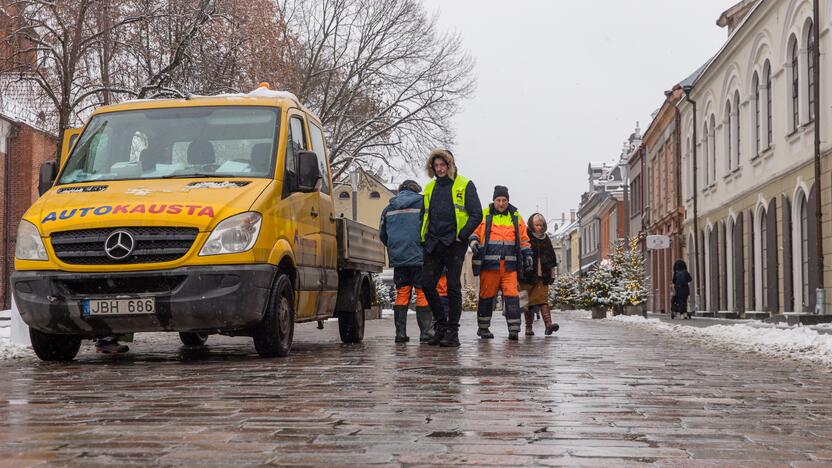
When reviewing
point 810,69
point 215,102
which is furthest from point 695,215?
point 215,102

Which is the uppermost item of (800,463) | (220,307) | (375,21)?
(375,21)

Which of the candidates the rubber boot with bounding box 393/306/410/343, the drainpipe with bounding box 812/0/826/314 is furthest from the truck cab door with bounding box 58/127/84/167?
the drainpipe with bounding box 812/0/826/314

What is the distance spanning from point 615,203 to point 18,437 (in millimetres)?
66599

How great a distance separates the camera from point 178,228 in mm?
9055


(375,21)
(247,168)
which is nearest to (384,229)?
(247,168)

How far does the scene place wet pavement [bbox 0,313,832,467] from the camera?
4.52m

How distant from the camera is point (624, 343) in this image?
44.4ft

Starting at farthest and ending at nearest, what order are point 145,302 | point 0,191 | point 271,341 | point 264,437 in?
point 0,191
point 271,341
point 145,302
point 264,437

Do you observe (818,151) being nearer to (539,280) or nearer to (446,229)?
(539,280)

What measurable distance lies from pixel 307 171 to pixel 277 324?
1.40 meters

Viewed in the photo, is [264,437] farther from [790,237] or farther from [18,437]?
[790,237]

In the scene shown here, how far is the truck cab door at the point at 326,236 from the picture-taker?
37.8ft

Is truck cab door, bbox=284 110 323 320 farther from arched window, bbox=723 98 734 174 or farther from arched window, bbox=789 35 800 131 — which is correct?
arched window, bbox=723 98 734 174

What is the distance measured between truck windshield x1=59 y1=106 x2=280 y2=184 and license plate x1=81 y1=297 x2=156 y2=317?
4.45 ft
